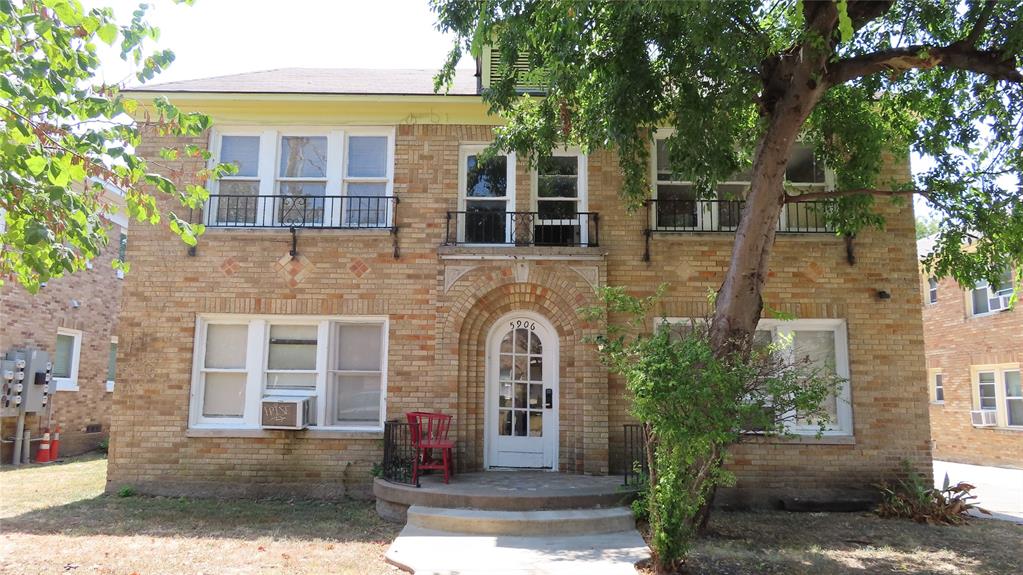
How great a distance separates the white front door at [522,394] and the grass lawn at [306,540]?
2278mm

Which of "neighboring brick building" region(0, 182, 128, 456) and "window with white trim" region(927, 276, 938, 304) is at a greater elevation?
"window with white trim" region(927, 276, 938, 304)

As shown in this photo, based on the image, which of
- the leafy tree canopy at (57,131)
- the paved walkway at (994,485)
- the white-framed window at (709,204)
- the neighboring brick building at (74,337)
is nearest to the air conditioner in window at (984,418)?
the paved walkway at (994,485)

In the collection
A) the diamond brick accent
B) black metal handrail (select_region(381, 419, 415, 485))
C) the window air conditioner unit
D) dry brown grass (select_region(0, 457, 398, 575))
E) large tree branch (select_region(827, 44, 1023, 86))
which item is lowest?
dry brown grass (select_region(0, 457, 398, 575))

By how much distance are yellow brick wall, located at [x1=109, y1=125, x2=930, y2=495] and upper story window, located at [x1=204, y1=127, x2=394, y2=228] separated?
322mm

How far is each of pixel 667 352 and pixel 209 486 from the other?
7145 millimetres

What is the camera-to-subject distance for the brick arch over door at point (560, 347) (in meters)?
9.64

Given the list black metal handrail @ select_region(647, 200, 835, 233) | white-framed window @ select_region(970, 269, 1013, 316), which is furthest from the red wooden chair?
white-framed window @ select_region(970, 269, 1013, 316)

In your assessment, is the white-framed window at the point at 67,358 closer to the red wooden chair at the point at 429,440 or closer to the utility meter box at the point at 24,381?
the utility meter box at the point at 24,381

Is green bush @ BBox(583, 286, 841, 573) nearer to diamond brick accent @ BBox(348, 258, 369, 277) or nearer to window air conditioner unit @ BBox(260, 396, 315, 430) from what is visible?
diamond brick accent @ BBox(348, 258, 369, 277)

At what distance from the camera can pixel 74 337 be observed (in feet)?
50.3

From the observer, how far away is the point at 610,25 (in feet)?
24.6

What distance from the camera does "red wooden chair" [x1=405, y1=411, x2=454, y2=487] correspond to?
28.1 feet

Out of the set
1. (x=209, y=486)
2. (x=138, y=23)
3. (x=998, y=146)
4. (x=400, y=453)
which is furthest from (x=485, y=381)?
(x=998, y=146)

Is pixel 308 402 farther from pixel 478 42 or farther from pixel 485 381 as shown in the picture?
pixel 478 42
